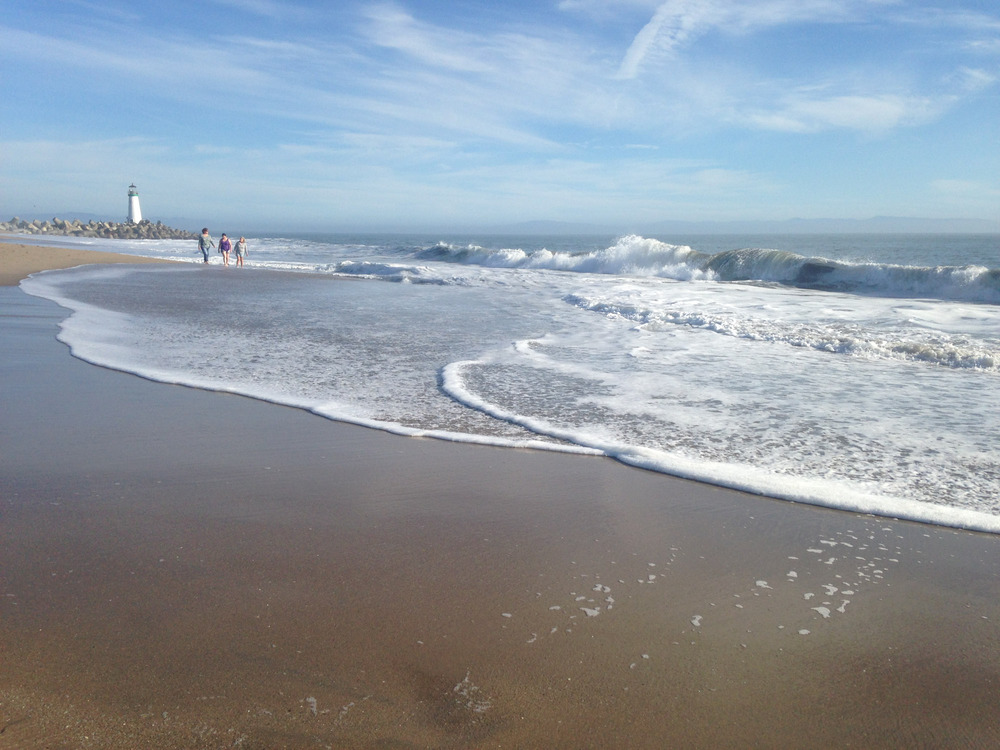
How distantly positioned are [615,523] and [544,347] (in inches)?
206

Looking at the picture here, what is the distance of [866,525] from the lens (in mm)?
3451

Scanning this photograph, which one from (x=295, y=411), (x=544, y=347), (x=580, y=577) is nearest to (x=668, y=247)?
(x=544, y=347)

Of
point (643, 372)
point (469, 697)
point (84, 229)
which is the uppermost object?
point (84, 229)

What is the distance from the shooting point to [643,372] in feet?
22.9

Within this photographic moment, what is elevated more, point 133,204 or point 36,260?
point 133,204

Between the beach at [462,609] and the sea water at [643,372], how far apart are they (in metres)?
0.59

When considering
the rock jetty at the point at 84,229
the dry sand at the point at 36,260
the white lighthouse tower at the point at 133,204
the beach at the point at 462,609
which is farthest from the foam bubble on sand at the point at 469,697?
the white lighthouse tower at the point at 133,204

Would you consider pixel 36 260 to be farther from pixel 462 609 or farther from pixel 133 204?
pixel 133 204

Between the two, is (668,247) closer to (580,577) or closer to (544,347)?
(544,347)

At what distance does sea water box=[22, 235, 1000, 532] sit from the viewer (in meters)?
4.31

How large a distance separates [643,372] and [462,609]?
188 inches

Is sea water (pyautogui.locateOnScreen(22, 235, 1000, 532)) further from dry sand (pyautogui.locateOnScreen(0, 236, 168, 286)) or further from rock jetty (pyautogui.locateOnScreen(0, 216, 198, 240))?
rock jetty (pyautogui.locateOnScreen(0, 216, 198, 240))

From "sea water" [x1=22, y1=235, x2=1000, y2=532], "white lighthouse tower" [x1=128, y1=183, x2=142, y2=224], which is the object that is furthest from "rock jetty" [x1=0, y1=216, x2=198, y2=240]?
"sea water" [x1=22, y1=235, x2=1000, y2=532]

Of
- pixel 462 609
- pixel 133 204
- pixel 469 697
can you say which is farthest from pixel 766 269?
pixel 133 204
